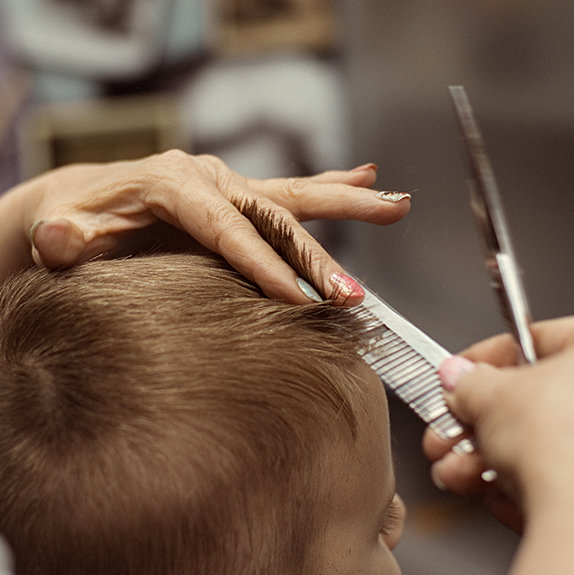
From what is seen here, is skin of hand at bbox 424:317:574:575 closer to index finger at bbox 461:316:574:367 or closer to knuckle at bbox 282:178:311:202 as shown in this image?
index finger at bbox 461:316:574:367

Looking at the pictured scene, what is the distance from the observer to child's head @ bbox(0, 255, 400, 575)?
0.43m

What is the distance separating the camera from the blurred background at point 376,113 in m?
0.63

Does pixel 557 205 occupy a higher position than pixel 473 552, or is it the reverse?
pixel 557 205

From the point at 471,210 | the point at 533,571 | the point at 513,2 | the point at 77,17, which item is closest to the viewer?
the point at 533,571

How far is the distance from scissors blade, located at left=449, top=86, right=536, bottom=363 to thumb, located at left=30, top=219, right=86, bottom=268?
1.26 ft

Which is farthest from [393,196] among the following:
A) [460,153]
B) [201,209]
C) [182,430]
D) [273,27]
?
[273,27]

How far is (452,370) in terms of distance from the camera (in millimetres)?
480

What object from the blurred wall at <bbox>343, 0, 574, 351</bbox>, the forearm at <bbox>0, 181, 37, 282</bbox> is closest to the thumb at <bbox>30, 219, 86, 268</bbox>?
the forearm at <bbox>0, 181, 37, 282</bbox>

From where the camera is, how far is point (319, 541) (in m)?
0.49

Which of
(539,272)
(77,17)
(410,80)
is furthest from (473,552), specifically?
(77,17)

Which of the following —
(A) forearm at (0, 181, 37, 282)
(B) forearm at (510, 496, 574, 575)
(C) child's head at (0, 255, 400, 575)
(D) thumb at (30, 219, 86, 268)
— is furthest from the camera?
(A) forearm at (0, 181, 37, 282)

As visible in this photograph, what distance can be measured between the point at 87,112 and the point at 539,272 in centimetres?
150

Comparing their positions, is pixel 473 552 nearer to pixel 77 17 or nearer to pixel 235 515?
pixel 235 515

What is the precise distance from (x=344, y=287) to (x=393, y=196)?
0.43 feet
